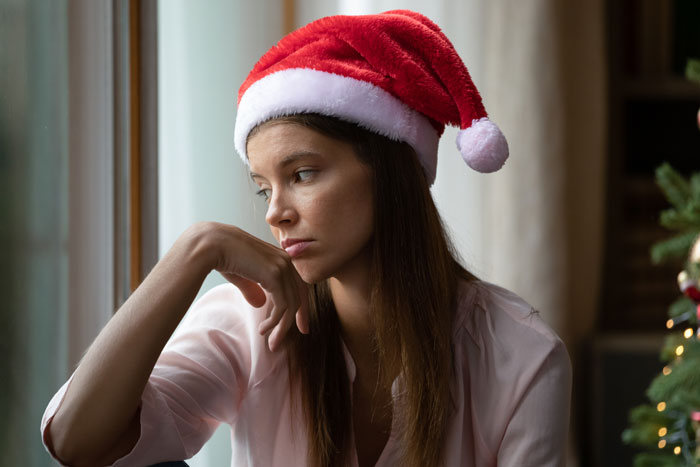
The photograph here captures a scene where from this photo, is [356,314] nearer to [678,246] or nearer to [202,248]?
[202,248]

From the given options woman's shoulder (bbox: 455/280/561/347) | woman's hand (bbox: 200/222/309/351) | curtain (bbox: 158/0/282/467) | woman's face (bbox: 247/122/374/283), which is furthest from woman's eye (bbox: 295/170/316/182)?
curtain (bbox: 158/0/282/467)

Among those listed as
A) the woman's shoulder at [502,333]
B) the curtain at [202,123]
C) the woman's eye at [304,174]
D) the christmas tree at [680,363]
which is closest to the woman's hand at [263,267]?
the woman's eye at [304,174]

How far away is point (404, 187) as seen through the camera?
3.63 ft

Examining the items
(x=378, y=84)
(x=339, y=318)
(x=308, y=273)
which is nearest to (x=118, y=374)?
(x=308, y=273)

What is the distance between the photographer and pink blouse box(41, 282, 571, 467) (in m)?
1.11

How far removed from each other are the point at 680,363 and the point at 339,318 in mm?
823

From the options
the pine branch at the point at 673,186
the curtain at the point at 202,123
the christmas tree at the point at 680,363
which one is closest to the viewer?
the christmas tree at the point at 680,363

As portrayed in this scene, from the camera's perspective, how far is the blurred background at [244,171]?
4.64ft

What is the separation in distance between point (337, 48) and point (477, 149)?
9.6 inches

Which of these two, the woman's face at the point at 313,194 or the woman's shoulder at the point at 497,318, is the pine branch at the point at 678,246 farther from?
the woman's face at the point at 313,194

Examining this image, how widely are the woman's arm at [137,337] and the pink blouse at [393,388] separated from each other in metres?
0.08

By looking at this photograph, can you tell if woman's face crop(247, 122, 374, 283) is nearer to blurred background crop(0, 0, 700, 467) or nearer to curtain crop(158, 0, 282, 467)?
blurred background crop(0, 0, 700, 467)

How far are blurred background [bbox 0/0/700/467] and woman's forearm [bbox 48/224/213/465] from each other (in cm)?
42

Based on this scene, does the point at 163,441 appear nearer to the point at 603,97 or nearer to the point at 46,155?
the point at 46,155
